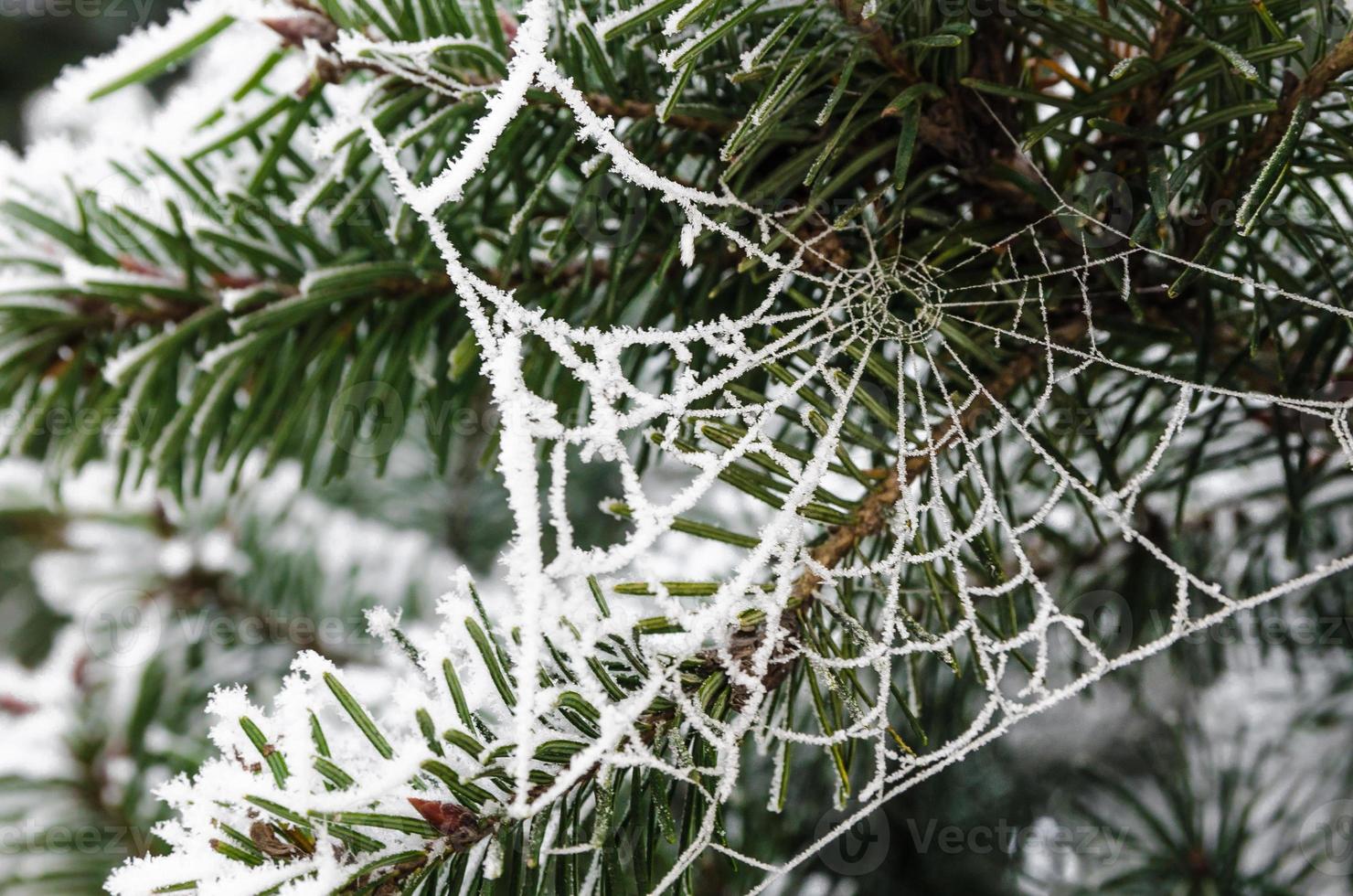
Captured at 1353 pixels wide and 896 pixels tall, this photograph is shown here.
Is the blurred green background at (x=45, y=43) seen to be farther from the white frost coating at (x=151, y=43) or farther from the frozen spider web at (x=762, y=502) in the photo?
the frozen spider web at (x=762, y=502)

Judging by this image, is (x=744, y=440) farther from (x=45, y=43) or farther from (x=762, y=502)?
(x=45, y=43)

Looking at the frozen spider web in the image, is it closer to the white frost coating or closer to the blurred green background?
the white frost coating

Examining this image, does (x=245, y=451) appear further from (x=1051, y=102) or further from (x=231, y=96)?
(x=1051, y=102)

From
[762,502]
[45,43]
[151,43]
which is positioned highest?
[45,43]

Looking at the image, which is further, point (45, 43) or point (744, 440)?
point (45, 43)

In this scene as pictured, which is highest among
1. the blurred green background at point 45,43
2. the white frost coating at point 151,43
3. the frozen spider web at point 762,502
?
the blurred green background at point 45,43

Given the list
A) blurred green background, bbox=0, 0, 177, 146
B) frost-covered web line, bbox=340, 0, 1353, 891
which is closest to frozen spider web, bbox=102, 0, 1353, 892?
frost-covered web line, bbox=340, 0, 1353, 891

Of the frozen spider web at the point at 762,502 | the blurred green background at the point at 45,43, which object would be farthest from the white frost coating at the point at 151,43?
the blurred green background at the point at 45,43

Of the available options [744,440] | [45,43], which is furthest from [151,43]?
[45,43]
